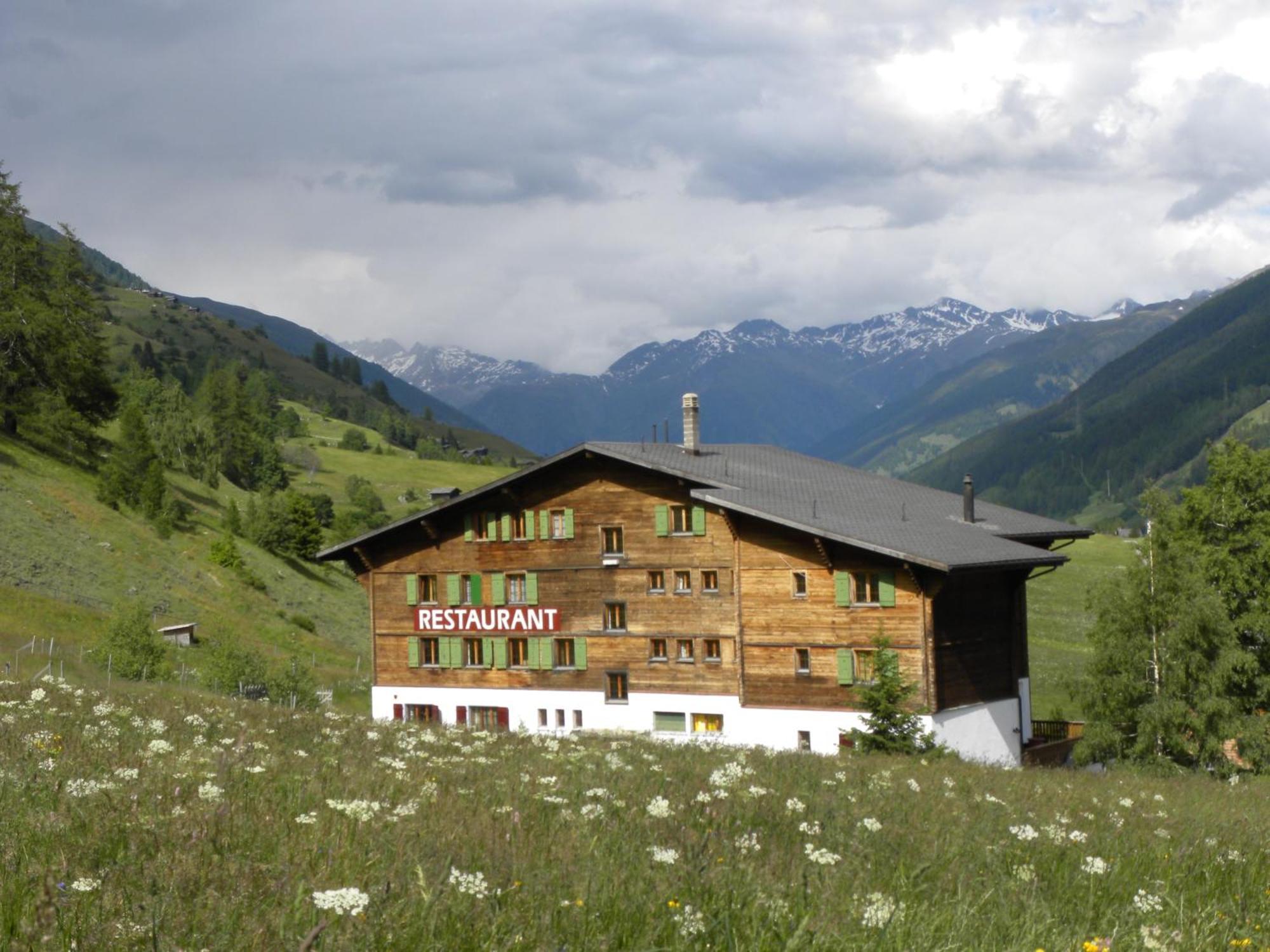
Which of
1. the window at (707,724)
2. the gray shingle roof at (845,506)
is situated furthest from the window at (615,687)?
the gray shingle roof at (845,506)

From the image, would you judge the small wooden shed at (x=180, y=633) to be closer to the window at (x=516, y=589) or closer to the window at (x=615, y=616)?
the window at (x=516, y=589)

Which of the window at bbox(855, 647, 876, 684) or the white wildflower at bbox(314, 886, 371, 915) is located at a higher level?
the white wildflower at bbox(314, 886, 371, 915)

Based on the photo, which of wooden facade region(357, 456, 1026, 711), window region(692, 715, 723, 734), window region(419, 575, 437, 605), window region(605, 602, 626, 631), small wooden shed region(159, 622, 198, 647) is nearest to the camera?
wooden facade region(357, 456, 1026, 711)

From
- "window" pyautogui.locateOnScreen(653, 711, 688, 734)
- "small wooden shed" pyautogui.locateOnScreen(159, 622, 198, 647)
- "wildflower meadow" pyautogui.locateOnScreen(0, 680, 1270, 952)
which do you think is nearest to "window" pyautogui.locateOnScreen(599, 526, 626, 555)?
"window" pyautogui.locateOnScreen(653, 711, 688, 734)

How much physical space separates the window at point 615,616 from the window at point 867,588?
9631 mm

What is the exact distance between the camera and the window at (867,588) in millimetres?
42156

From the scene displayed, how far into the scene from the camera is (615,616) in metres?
48.3

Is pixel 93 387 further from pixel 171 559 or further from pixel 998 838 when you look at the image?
pixel 998 838

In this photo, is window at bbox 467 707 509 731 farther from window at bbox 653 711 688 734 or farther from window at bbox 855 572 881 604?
window at bbox 855 572 881 604

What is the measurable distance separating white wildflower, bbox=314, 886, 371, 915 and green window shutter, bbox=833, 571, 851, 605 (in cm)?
3880

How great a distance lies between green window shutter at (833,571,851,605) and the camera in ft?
140

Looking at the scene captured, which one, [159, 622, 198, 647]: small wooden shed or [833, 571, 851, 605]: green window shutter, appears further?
[159, 622, 198, 647]: small wooden shed

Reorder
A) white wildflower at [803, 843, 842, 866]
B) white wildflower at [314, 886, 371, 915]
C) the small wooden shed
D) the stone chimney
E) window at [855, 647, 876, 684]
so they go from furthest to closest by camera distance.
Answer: the small wooden shed, the stone chimney, window at [855, 647, 876, 684], white wildflower at [803, 843, 842, 866], white wildflower at [314, 886, 371, 915]

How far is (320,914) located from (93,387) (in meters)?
98.1
